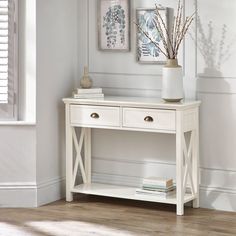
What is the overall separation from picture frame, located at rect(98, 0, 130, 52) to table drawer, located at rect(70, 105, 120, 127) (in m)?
0.57

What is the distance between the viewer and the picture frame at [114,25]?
18.3 ft

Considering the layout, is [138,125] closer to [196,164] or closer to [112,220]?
[196,164]

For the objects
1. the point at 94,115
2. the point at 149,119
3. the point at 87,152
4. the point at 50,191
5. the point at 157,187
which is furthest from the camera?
the point at 87,152

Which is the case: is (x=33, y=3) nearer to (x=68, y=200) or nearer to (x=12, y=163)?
(x=12, y=163)

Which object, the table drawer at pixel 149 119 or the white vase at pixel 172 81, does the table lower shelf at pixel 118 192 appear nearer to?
the table drawer at pixel 149 119

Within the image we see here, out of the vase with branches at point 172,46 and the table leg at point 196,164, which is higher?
the vase with branches at point 172,46

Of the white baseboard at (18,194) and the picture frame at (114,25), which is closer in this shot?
the white baseboard at (18,194)

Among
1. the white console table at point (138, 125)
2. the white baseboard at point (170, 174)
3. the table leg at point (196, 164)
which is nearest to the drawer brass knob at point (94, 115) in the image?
the white console table at point (138, 125)

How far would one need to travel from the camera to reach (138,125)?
5242 mm

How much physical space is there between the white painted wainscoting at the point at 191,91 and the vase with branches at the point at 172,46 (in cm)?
9

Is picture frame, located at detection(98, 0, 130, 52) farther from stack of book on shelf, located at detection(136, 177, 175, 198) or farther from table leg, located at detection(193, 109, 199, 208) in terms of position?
stack of book on shelf, located at detection(136, 177, 175, 198)

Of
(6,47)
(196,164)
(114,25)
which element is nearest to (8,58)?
(6,47)

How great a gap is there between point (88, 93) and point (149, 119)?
24.3 inches

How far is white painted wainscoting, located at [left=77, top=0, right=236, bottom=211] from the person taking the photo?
5230mm
